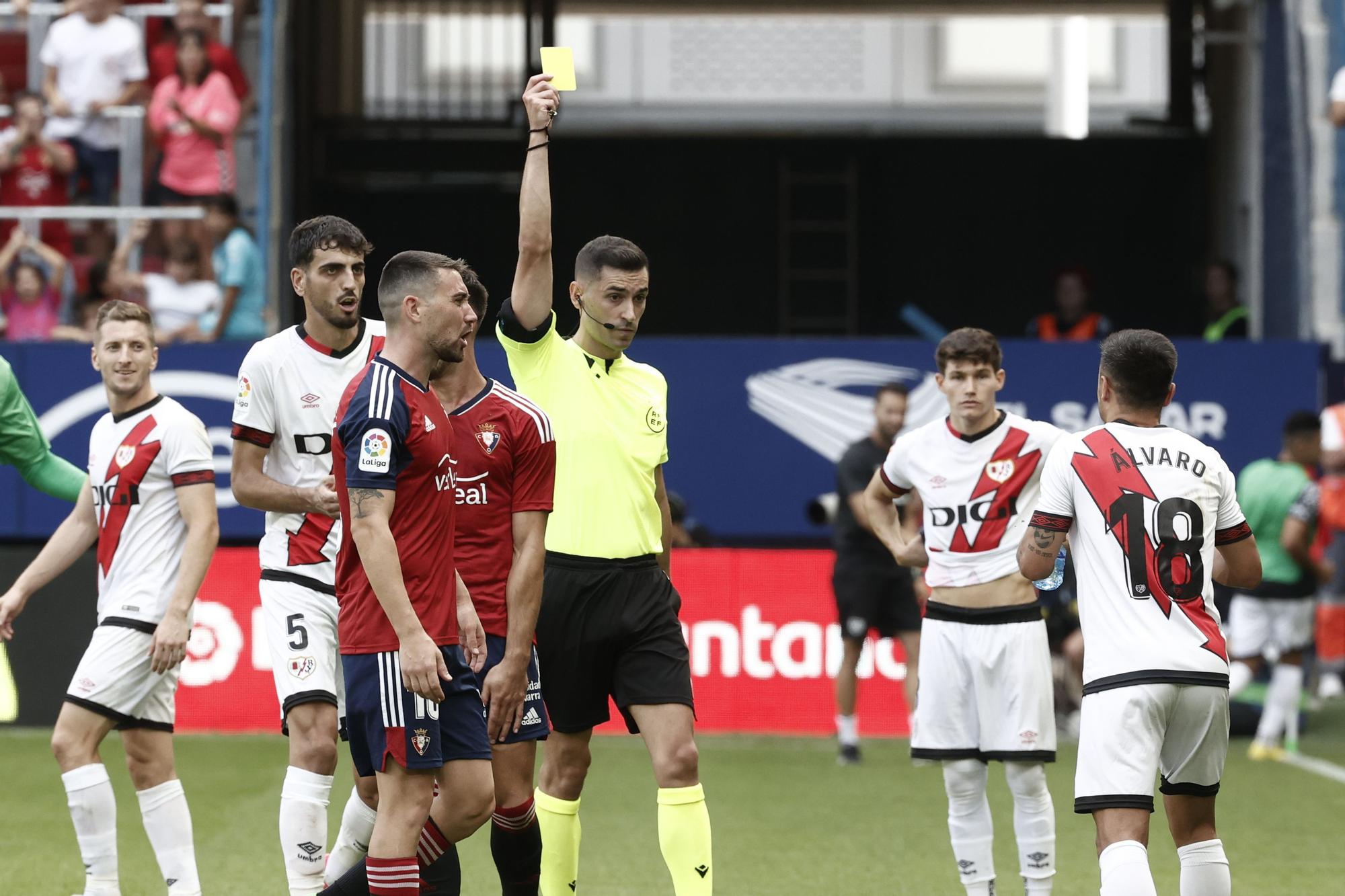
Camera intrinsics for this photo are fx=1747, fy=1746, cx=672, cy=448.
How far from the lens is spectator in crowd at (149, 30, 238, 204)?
47.9 ft

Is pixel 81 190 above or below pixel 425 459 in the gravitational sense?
above

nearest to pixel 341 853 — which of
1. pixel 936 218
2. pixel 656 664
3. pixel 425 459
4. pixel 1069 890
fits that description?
pixel 656 664

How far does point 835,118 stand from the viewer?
2800 centimetres

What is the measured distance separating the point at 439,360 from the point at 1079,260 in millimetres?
14881

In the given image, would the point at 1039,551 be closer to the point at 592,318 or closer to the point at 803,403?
the point at 592,318

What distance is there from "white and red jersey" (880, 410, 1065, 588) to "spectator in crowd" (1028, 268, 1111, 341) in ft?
28.9

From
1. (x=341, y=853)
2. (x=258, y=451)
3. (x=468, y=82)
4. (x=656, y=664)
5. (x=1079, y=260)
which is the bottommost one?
(x=341, y=853)

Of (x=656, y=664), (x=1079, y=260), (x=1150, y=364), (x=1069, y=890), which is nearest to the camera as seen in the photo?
(x=1150, y=364)

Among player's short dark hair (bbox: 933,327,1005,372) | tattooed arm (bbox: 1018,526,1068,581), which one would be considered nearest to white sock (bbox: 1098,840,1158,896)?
tattooed arm (bbox: 1018,526,1068,581)

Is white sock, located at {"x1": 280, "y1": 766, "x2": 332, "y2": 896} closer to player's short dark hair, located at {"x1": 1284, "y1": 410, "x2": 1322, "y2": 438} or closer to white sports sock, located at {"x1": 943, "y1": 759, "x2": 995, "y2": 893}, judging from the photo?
white sports sock, located at {"x1": 943, "y1": 759, "x2": 995, "y2": 893}

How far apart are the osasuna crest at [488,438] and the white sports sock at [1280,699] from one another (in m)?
7.98

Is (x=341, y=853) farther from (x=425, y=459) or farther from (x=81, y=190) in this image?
(x=81, y=190)

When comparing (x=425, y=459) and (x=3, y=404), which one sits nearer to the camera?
(x=425, y=459)

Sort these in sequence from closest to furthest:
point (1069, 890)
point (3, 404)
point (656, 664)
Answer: point (656, 664)
point (3, 404)
point (1069, 890)
